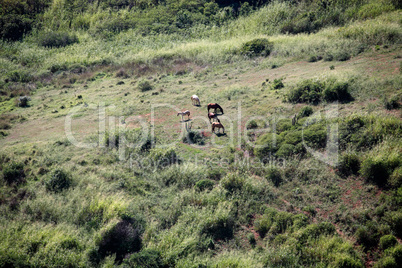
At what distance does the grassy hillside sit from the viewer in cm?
879

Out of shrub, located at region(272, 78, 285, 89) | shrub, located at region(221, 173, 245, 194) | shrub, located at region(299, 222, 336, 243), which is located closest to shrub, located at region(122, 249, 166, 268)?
shrub, located at region(221, 173, 245, 194)

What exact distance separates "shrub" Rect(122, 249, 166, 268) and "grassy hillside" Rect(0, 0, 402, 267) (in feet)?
0.15

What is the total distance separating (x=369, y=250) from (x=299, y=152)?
4.87 metres

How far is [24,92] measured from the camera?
26484 millimetres

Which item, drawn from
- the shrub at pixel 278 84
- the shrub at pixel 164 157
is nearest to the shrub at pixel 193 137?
the shrub at pixel 164 157

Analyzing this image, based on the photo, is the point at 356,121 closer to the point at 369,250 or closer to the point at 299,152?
the point at 299,152

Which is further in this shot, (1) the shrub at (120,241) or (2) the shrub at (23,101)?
(2) the shrub at (23,101)

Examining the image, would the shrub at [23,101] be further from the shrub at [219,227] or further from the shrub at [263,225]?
the shrub at [263,225]

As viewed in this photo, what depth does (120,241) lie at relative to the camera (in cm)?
957

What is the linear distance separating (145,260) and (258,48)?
24.8 metres

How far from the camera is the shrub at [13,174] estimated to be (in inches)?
498

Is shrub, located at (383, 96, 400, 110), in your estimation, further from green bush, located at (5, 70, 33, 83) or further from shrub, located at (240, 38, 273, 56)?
green bush, located at (5, 70, 33, 83)

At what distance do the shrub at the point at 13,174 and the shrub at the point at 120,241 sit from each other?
572 cm

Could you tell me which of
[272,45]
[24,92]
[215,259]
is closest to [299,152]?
[215,259]
